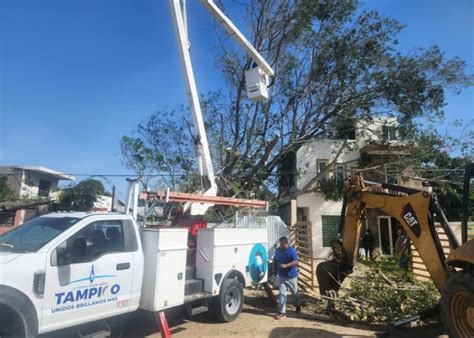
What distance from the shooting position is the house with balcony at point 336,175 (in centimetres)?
2167

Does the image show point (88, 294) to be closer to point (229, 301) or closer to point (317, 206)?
point (229, 301)

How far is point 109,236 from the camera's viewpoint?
5.84 metres

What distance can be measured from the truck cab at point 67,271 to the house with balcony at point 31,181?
107 ft

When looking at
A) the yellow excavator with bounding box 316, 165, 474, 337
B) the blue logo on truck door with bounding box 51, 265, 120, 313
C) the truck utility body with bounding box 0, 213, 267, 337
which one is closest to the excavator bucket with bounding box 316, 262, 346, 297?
the yellow excavator with bounding box 316, 165, 474, 337

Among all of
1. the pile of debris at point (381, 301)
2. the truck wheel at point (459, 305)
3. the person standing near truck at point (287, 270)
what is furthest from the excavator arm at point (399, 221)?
the truck wheel at point (459, 305)

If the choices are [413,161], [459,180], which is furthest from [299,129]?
[459,180]

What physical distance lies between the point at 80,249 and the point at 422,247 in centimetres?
574

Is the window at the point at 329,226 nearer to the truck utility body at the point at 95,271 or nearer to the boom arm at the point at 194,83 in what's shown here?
the boom arm at the point at 194,83

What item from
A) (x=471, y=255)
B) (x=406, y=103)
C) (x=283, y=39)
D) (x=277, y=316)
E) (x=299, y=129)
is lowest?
(x=277, y=316)

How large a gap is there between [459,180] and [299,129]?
9.42m

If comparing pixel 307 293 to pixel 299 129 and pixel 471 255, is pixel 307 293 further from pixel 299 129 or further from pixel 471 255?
pixel 299 129

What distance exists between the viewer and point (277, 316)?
838 centimetres

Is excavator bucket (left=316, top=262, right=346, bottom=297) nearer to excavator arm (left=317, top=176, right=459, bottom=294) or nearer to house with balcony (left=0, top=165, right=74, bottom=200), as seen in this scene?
excavator arm (left=317, top=176, right=459, bottom=294)

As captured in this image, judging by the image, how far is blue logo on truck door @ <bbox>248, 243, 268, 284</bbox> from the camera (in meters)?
8.56
